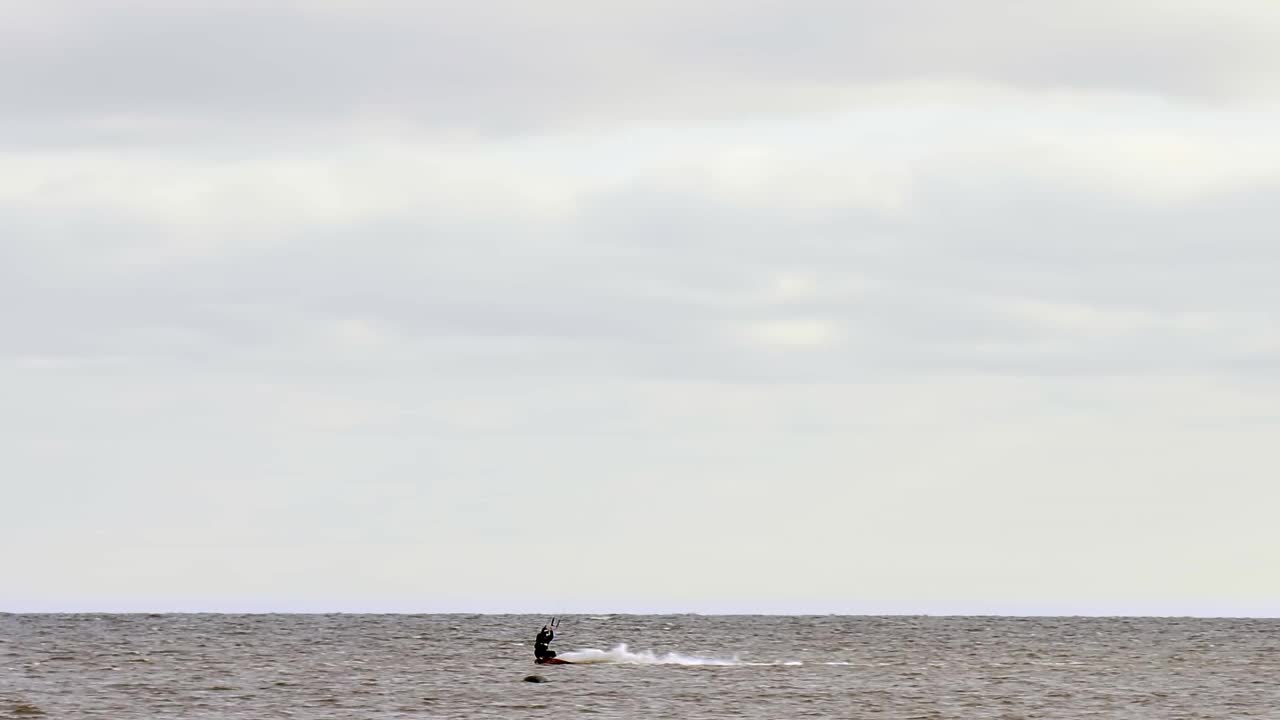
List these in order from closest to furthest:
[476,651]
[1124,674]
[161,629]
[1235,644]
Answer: [1124,674] → [476,651] → [1235,644] → [161,629]

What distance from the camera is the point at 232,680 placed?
93875 millimetres

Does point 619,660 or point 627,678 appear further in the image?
point 619,660

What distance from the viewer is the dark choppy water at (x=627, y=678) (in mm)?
77250

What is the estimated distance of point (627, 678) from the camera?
317 ft

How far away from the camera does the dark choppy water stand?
77.2m

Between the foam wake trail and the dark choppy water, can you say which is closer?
the dark choppy water

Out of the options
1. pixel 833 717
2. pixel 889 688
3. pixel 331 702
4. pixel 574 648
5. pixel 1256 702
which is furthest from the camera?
pixel 574 648

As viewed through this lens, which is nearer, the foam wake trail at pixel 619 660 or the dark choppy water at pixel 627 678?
the dark choppy water at pixel 627 678

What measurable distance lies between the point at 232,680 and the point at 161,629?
87886 millimetres

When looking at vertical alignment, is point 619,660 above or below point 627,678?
above

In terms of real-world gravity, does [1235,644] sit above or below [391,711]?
above

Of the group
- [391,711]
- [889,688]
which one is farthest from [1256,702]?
[391,711]

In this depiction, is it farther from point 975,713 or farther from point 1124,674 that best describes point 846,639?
point 975,713

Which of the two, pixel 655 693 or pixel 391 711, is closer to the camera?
pixel 391 711
